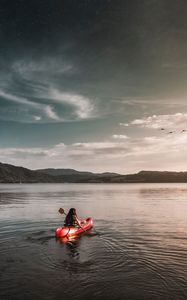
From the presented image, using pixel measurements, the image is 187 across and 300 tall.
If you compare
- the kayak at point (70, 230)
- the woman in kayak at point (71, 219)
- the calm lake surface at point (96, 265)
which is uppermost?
the woman in kayak at point (71, 219)

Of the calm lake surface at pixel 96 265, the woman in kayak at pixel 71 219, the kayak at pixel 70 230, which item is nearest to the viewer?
the calm lake surface at pixel 96 265

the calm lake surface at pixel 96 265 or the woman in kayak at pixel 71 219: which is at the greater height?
the woman in kayak at pixel 71 219

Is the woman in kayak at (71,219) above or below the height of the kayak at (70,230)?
above

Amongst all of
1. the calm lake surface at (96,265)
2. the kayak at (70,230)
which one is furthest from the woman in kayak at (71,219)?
the calm lake surface at (96,265)

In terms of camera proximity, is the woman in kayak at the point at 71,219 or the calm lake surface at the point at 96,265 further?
the woman in kayak at the point at 71,219

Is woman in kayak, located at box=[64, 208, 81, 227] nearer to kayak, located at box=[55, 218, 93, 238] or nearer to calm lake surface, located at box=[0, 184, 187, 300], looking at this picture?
kayak, located at box=[55, 218, 93, 238]

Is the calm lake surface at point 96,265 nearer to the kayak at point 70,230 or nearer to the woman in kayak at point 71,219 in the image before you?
the kayak at point 70,230

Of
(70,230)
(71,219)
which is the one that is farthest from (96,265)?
(71,219)

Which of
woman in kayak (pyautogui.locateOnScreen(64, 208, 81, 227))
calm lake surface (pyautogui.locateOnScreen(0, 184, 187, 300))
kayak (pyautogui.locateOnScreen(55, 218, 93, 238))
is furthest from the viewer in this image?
woman in kayak (pyautogui.locateOnScreen(64, 208, 81, 227))

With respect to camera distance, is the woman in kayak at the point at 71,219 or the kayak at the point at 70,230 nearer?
the kayak at the point at 70,230

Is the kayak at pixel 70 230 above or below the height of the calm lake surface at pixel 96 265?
above

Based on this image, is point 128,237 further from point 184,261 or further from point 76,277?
point 76,277

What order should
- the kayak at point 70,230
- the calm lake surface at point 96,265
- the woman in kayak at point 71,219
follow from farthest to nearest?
the woman in kayak at point 71,219 < the kayak at point 70,230 < the calm lake surface at point 96,265

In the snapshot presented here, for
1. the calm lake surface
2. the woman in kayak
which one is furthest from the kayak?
the calm lake surface
